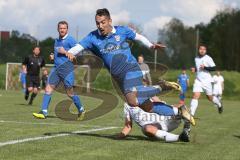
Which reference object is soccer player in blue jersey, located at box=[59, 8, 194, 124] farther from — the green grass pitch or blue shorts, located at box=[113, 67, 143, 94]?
the green grass pitch

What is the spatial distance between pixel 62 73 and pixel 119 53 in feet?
17.3

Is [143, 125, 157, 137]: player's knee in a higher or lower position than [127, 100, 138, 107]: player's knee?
lower

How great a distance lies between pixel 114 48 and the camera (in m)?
9.56

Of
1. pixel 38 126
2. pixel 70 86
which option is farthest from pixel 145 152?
pixel 70 86

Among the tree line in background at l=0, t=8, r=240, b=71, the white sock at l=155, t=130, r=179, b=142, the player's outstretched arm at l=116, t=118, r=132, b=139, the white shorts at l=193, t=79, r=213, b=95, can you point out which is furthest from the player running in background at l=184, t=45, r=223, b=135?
the tree line in background at l=0, t=8, r=240, b=71

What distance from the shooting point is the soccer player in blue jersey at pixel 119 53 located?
9547 mm

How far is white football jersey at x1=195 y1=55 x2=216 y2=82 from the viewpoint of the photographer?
677 inches

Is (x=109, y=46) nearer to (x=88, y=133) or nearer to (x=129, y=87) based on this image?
(x=129, y=87)

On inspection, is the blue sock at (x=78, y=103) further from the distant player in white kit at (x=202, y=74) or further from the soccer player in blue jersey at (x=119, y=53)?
the soccer player in blue jersey at (x=119, y=53)

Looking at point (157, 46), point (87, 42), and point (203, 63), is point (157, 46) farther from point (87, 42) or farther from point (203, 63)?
point (203, 63)

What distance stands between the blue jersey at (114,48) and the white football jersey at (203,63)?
25.2 feet

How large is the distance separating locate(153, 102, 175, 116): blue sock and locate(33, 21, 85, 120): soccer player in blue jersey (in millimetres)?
4733

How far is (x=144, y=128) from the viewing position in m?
9.52

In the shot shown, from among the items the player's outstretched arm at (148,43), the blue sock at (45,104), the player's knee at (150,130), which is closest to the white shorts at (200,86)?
the blue sock at (45,104)
